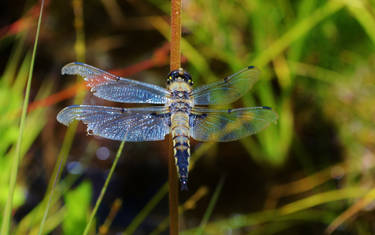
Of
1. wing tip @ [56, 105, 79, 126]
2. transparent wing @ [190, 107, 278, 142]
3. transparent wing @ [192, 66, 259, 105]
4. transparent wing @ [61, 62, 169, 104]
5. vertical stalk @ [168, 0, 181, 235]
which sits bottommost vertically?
vertical stalk @ [168, 0, 181, 235]

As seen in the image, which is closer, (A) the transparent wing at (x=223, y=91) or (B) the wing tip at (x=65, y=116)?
(B) the wing tip at (x=65, y=116)

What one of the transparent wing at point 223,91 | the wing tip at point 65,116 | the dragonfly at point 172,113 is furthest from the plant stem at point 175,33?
the transparent wing at point 223,91

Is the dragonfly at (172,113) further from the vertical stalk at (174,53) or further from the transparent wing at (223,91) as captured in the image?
the vertical stalk at (174,53)

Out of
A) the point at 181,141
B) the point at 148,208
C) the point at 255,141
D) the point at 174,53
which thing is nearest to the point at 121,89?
the point at 181,141

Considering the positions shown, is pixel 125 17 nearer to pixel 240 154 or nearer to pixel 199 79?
pixel 199 79

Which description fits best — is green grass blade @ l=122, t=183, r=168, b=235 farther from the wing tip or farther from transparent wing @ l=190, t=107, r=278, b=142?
the wing tip

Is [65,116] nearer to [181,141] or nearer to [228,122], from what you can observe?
[181,141]

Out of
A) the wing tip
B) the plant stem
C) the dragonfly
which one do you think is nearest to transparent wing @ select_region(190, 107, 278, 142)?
the dragonfly
